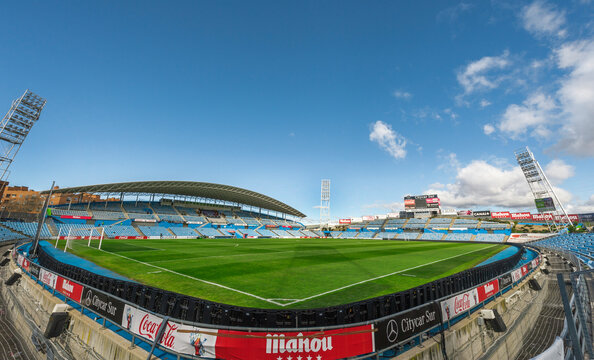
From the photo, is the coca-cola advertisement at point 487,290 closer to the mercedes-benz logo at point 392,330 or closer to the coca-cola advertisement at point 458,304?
the coca-cola advertisement at point 458,304

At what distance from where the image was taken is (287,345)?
5625mm

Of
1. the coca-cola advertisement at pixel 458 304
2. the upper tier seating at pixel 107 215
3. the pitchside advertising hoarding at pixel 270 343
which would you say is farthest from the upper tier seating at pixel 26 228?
the coca-cola advertisement at pixel 458 304

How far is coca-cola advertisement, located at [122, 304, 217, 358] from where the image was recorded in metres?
5.77

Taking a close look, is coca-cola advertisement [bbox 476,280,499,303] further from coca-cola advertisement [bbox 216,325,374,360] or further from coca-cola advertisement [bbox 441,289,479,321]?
coca-cola advertisement [bbox 216,325,374,360]

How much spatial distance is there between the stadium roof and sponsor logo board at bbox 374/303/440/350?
5250 centimetres

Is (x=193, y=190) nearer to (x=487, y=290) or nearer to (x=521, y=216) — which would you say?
(x=487, y=290)

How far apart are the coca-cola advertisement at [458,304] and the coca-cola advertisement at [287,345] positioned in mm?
4035

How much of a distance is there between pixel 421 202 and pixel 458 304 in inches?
4009

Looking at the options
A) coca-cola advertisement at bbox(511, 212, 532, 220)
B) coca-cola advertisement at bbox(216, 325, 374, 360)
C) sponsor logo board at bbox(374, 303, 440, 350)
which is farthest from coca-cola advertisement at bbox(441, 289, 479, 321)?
coca-cola advertisement at bbox(511, 212, 532, 220)

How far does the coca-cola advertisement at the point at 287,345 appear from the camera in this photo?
557 cm

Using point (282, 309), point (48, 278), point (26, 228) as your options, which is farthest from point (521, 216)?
point (26, 228)

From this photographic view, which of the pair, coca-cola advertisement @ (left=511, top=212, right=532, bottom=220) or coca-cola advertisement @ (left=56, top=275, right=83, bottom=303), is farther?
coca-cola advertisement @ (left=511, top=212, right=532, bottom=220)

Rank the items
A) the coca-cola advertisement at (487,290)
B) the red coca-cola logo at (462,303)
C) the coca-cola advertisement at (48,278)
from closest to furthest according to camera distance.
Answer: the red coca-cola logo at (462,303)
the coca-cola advertisement at (487,290)
the coca-cola advertisement at (48,278)

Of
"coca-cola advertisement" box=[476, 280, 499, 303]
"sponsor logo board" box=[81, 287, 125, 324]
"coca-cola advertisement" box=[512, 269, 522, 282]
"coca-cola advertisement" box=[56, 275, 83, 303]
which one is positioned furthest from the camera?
"coca-cola advertisement" box=[512, 269, 522, 282]
